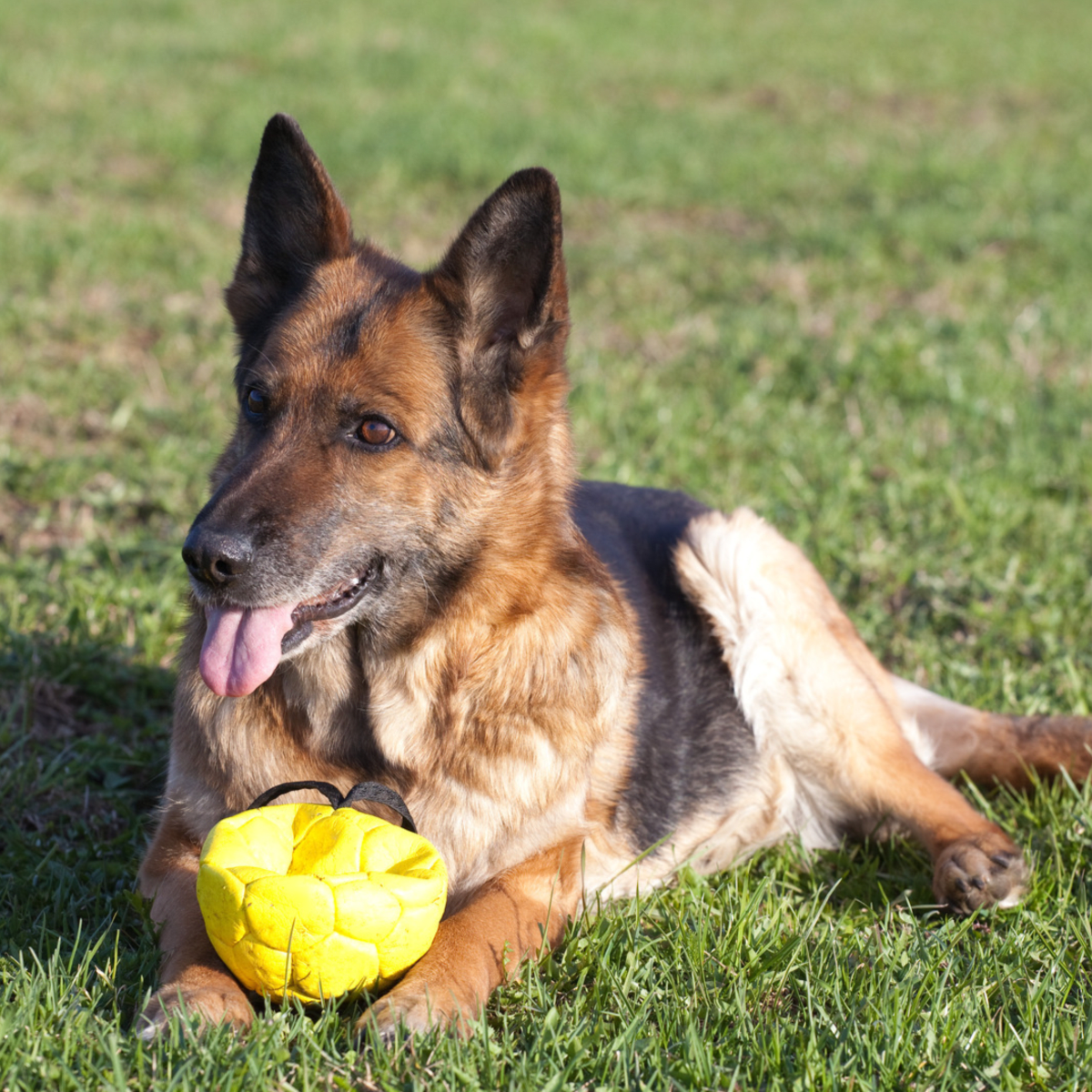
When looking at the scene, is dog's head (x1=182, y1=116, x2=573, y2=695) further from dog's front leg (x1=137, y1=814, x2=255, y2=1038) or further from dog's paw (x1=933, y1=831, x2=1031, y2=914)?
dog's paw (x1=933, y1=831, x2=1031, y2=914)

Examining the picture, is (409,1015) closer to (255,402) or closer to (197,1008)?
(197,1008)

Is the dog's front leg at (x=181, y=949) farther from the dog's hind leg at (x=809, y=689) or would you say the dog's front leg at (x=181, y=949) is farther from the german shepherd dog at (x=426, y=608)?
the dog's hind leg at (x=809, y=689)

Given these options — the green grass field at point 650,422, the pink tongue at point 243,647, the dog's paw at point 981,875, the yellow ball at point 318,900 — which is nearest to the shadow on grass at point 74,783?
the green grass field at point 650,422

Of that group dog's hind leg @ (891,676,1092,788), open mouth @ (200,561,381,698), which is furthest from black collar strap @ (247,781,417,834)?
dog's hind leg @ (891,676,1092,788)

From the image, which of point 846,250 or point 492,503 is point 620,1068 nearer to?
point 492,503

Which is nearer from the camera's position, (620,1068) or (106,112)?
(620,1068)

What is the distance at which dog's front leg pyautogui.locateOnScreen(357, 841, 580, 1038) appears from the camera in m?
2.63

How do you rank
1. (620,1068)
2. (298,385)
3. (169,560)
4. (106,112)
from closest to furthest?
1. (620,1068)
2. (298,385)
3. (169,560)
4. (106,112)

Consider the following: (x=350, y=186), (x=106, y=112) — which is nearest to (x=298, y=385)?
(x=350, y=186)

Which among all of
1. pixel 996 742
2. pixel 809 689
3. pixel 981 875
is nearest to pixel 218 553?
pixel 809 689

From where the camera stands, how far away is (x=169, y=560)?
524cm

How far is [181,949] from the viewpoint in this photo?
2.81 metres

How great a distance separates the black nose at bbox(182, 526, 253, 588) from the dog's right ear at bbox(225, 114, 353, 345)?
32.7 inches

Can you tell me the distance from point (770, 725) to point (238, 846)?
210cm
